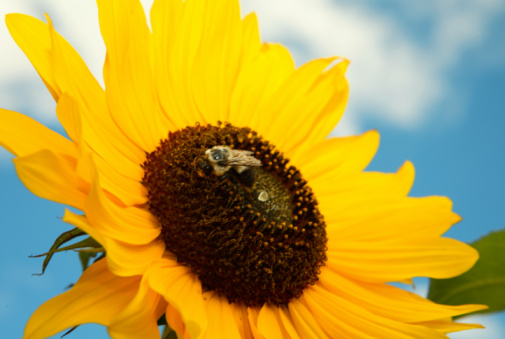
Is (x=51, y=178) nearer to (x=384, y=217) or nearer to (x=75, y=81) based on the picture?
(x=75, y=81)

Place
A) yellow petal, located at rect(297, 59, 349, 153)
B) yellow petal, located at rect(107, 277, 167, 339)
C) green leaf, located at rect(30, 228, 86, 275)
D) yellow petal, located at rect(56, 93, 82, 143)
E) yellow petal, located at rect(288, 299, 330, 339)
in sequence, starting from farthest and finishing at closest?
1. yellow petal, located at rect(297, 59, 349, 153)
2. yellow petal, located at rect(288, 299, 330, 339)
3. green leaf, located at rect(30, 228, 86, 275)
4. yellow petal, located at rect(56, 93, 82, 143)
5. yellow petal, located at rect(107, 277, 167, 339)

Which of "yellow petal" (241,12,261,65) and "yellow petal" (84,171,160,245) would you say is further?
"yellow petal" (241,12,261,65)

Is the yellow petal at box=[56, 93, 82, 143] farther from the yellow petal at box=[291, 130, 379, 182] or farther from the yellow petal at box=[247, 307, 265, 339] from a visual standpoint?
→ the yellow petal at box=[291, 130, 379, 182]

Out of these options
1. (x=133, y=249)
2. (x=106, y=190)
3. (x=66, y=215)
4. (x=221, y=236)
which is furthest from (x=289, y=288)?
(x=66, y=215)

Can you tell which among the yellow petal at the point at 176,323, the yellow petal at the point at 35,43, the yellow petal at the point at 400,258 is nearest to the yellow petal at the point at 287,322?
the yellow petal at the point at 400,258

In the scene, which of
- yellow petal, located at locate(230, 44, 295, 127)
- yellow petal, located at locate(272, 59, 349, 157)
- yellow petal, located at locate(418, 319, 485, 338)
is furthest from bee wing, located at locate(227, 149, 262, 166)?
yellow petal, located at locate(418, 319, 485, 338)


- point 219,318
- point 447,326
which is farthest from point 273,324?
point 447,326

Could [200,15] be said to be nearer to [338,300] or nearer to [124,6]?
[124,6]
